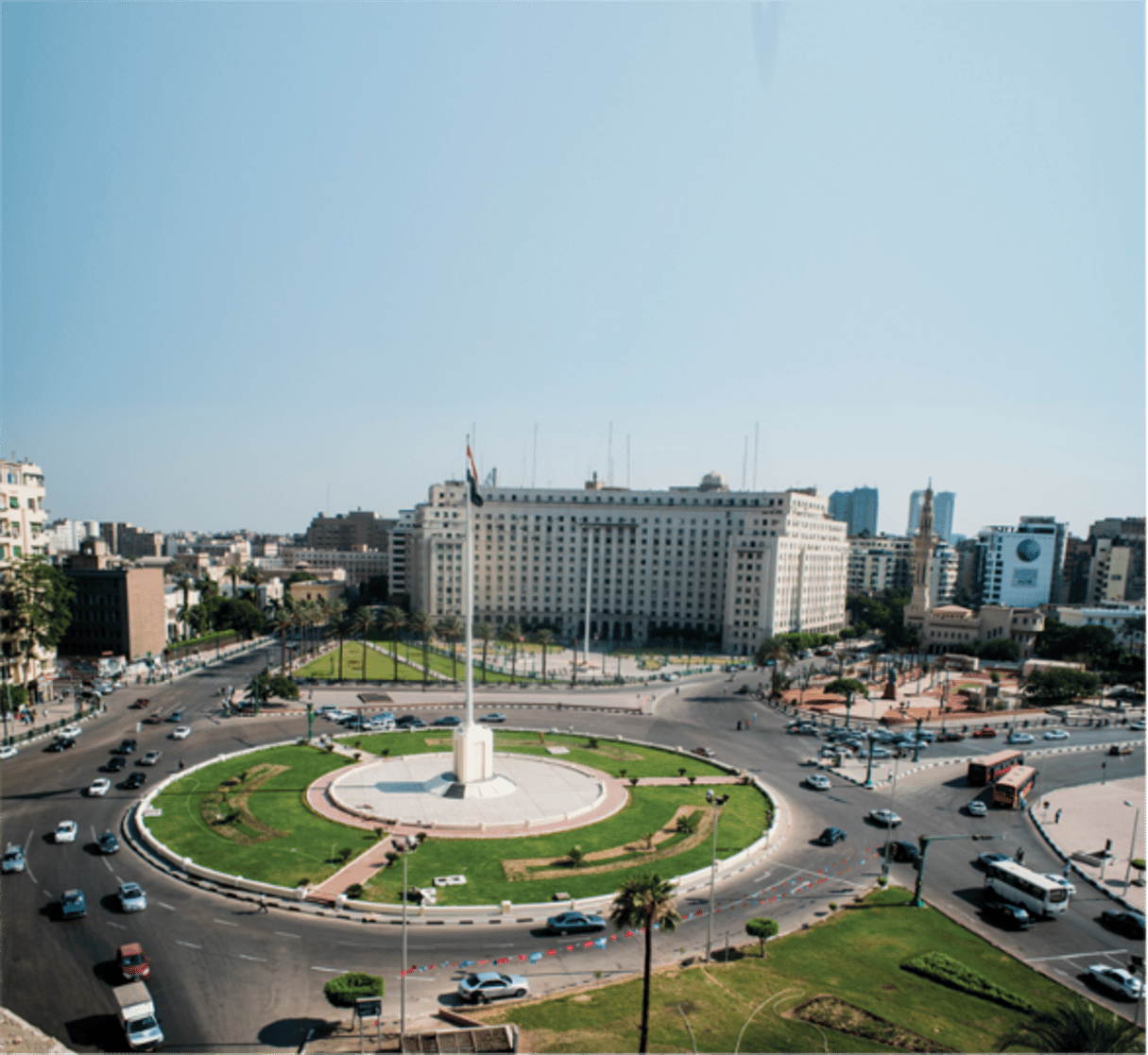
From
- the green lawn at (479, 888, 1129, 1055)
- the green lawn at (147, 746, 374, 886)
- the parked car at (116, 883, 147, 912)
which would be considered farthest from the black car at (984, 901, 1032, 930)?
the parked car at (116, 883, 147, 912)

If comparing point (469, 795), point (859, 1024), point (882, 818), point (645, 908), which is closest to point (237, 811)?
point (469, 795)

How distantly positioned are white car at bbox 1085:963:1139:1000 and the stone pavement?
11.2 meters

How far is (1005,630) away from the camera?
460ft

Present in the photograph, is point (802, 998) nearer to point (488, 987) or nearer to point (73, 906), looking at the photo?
point (488, 987)

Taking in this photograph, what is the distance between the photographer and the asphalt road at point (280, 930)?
97.7 feet

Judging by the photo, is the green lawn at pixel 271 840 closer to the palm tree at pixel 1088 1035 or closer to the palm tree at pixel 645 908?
the palm tree at pixel 645 908

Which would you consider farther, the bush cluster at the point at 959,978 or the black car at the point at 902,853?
the black car at the point at 902,853

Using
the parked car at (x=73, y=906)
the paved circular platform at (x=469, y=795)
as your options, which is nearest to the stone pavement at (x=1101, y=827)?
the paved circular platform at (x=469, y=795)

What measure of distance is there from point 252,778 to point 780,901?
41.1 metres

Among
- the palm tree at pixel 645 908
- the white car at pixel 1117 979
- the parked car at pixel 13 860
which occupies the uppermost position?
the palm tree at pixel 645 908

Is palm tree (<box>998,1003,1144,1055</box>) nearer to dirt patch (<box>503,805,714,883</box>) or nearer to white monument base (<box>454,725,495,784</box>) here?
dirt patch (<box>503,805,714,883</box>)

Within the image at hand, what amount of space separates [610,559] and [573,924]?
127938 millimetres

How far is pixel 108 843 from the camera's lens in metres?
44.7

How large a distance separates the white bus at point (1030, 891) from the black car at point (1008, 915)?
647 mm
